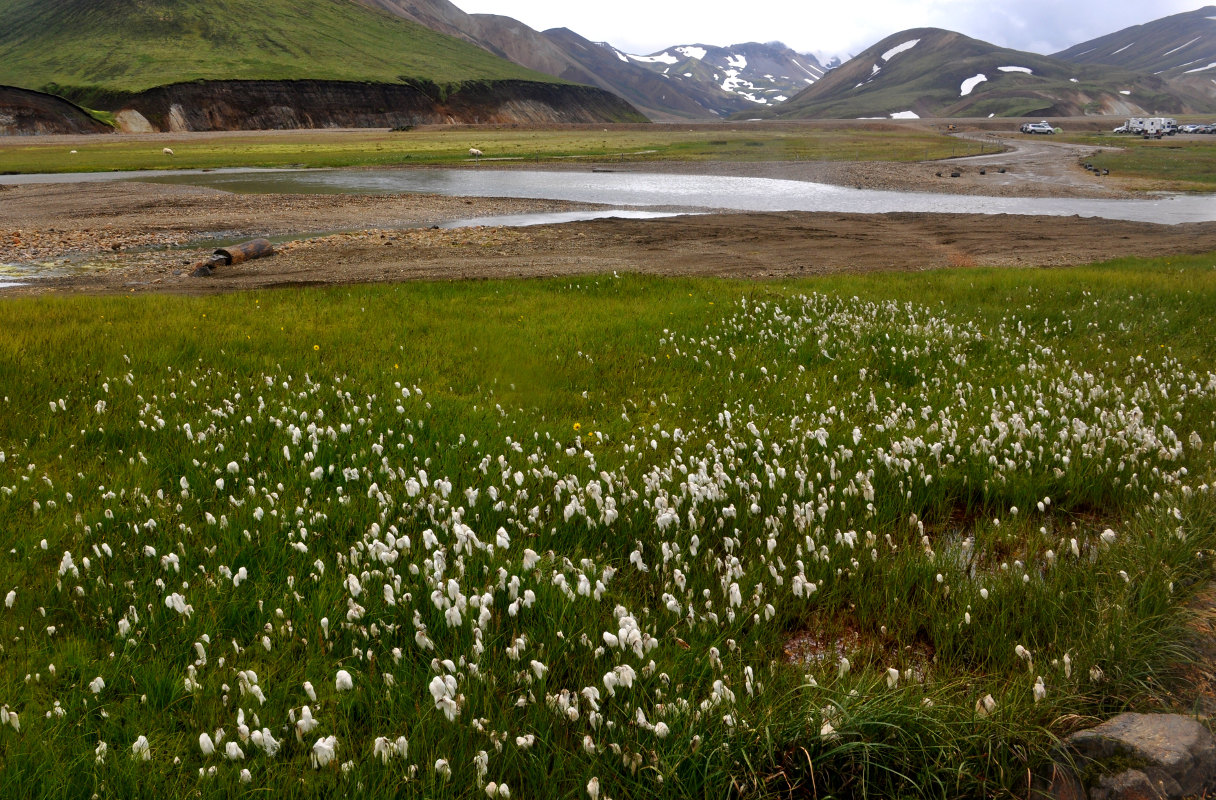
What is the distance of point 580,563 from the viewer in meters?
5.43

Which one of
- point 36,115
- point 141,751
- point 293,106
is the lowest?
point 141,751

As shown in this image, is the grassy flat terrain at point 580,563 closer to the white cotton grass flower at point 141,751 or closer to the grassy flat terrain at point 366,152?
the white cotton grass flower at point 141,751

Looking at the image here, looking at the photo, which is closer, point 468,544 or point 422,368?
point 468,544

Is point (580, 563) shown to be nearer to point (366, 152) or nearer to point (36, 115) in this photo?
point (366, 152)

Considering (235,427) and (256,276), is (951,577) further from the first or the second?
(256,276)

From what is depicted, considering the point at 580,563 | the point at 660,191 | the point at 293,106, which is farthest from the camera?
the point at 293,106

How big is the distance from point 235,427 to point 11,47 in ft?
853

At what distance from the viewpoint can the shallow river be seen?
132 feet

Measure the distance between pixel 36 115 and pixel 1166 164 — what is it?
5910 inches

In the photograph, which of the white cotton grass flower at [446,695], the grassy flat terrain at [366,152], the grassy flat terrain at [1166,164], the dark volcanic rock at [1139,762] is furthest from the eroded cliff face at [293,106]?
the dark volcanic rock at [1139,762]

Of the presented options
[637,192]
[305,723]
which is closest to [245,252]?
[305,723]

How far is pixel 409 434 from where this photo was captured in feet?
26.2

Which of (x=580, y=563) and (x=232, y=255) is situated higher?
(x=232, y=255)

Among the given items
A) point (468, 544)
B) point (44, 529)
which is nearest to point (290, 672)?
point (468, 544)
